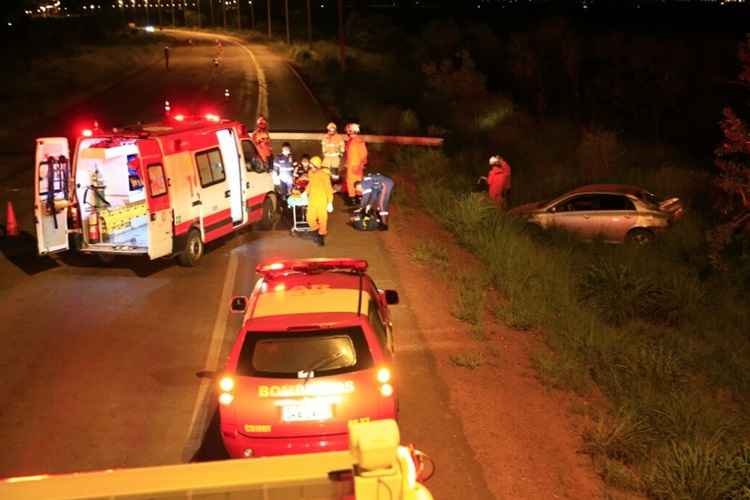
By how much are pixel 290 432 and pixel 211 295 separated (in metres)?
6.28

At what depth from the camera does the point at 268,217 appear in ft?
54.4

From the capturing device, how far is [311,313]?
6.71m

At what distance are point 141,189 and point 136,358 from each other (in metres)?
5.31

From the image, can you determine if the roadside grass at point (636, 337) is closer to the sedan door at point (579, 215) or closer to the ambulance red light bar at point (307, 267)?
the sedan door at point (579, 215)

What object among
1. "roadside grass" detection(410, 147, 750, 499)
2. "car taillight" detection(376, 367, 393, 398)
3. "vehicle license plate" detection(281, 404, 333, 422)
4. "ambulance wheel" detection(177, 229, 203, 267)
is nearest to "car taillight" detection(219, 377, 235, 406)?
"vehicle license plate" detection(281, 404, 333, 422)

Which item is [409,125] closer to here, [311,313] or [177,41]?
[311,313]

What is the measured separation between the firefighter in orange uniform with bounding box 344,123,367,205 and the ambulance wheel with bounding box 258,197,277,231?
5.56 feet

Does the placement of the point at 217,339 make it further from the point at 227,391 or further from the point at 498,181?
the point at 498,181

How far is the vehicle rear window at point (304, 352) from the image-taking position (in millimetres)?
6598

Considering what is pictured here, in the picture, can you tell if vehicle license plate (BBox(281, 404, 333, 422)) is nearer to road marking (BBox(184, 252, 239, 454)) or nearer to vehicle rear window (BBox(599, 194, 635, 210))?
road marking (BBox(184, 252, 239, 454))

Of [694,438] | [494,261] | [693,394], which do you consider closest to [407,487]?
[694,438]

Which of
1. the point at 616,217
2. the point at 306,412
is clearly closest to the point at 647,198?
the point at 616,217

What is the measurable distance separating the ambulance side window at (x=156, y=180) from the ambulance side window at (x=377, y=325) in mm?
6064

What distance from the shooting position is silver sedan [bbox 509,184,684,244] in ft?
55.1
